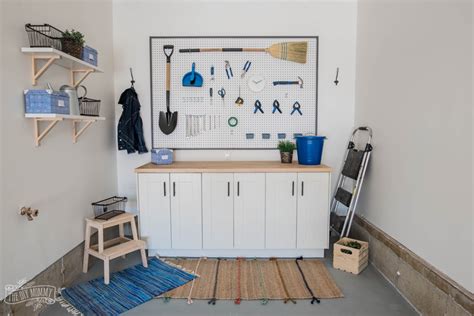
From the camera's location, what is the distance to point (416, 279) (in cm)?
216

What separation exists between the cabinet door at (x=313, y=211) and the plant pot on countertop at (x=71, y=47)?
7.03ft

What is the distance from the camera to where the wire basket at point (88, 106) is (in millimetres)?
2477

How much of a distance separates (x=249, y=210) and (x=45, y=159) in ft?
5.82

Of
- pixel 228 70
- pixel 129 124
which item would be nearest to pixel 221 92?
pixel 228 70

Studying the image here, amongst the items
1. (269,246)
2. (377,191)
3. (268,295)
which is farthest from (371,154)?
(268,295)

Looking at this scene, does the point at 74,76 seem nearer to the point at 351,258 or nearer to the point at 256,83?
the point at 256,83

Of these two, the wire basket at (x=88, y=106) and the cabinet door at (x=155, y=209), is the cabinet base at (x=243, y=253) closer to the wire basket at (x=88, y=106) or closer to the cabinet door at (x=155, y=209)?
the cabinet door at (x=155, y=209)

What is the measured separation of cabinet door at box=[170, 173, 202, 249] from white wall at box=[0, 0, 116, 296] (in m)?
0.81

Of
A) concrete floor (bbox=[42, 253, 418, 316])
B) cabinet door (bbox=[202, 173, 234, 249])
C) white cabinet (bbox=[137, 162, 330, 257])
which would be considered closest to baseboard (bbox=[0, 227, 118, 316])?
concrete floor (bbox=[42, 253, 418, 316])

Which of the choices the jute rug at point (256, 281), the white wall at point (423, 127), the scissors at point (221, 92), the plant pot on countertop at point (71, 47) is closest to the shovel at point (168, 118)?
the scissors at point (221, 92)

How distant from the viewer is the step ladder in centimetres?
292

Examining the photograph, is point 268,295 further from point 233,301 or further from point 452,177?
point 452,177

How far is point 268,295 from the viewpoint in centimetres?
→ 238

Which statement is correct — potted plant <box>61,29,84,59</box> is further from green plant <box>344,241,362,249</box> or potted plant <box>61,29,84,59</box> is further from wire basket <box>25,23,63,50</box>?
green plant <box>344,241,362,249</box>
